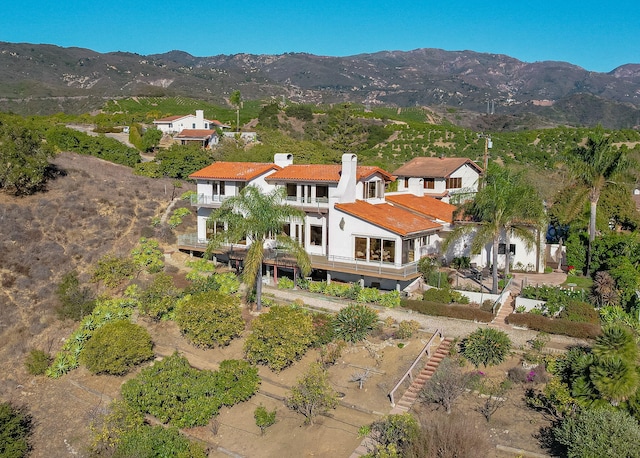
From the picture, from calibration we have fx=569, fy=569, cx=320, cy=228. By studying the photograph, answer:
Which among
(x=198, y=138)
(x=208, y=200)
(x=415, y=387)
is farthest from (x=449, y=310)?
(x=198, y=138)

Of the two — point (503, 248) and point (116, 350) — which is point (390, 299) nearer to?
point (503, 248)

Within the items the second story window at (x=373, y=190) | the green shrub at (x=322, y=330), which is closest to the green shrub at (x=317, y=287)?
the green shrub at (x=322, y=330)

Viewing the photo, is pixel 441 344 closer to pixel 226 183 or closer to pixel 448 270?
pixel 448 270


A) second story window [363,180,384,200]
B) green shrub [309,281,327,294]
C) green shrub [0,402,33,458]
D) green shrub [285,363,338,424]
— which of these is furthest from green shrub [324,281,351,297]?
green shrub [0,402,33,458]

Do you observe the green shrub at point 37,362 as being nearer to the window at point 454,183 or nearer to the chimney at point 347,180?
the chimney at point 347,180

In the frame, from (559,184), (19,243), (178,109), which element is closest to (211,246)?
(19,243)

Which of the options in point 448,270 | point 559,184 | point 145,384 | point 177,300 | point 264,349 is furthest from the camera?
point 559,184
